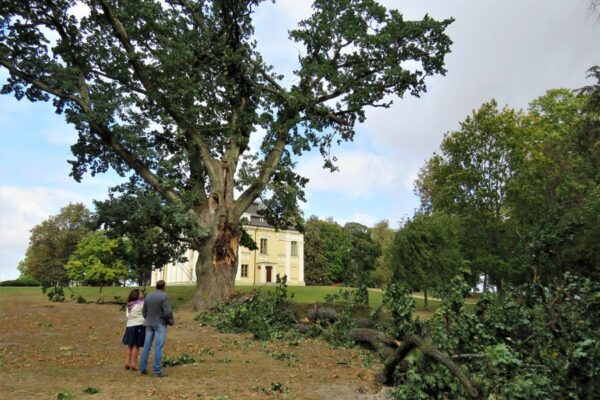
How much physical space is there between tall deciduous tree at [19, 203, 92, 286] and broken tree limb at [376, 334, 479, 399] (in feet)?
196

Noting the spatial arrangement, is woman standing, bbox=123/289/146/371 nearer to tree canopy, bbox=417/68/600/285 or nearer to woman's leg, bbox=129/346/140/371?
woman's leg, bbox=129/346/140/371

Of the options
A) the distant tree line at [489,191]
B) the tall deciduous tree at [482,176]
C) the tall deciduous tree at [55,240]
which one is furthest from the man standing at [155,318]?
the tall deciduous tree at [55,240]

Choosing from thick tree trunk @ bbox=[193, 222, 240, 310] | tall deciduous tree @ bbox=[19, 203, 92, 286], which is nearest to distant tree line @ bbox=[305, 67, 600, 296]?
thick tree trunk @ bbox=[193, 222, 240, 310]

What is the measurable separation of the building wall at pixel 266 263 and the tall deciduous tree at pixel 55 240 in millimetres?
12294

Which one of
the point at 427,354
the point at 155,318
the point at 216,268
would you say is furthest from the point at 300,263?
the point at 427,354

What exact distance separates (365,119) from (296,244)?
46.1 m

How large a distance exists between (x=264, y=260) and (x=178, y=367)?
52548 mm

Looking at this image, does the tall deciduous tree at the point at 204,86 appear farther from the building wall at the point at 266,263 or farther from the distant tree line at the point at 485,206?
the building wall at the point at 266,263

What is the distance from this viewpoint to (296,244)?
2552 inches

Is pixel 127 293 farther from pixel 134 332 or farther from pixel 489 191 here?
pixel 489 191

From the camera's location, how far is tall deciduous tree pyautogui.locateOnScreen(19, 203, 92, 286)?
6056cm

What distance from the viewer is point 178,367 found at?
9.24 meters

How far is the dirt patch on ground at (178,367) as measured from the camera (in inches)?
288

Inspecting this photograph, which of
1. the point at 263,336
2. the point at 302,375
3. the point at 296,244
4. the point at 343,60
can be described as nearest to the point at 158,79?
the point at 343,60
